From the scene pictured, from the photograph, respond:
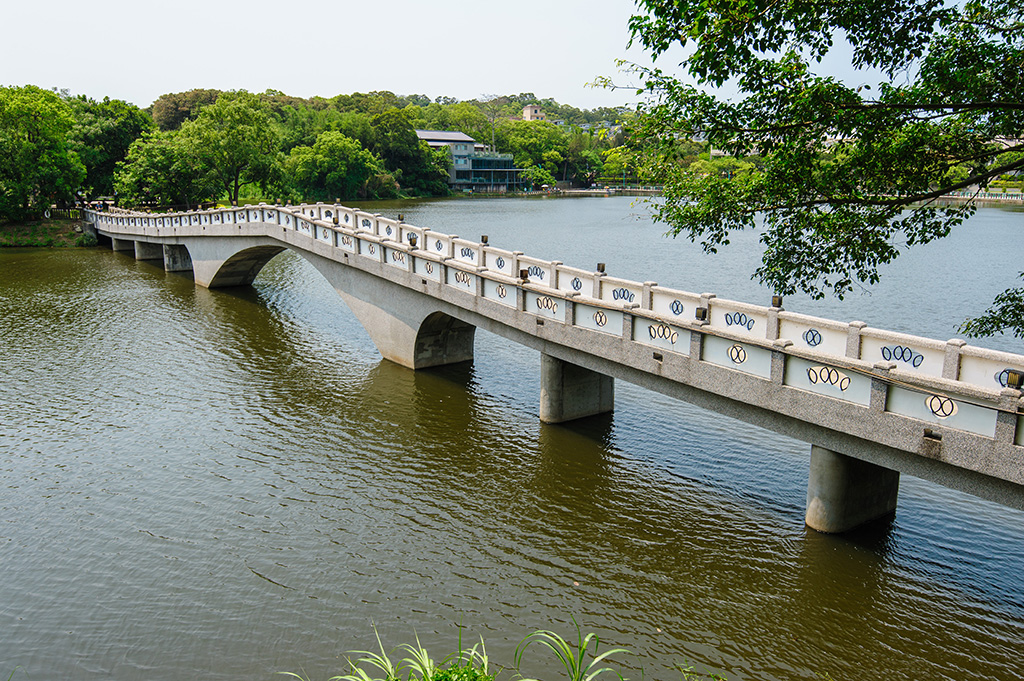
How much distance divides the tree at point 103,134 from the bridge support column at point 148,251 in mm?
19055

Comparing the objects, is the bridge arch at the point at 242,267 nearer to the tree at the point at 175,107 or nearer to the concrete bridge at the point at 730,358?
the concrete bridge at the point at 730,358

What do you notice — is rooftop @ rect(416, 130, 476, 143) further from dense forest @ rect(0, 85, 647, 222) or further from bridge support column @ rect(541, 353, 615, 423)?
bridge support column @ rect(541, 353, 615, 423)

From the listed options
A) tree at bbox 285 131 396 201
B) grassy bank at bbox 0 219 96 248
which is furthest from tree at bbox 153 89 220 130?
grassy bank at bbox 0 219 96 248

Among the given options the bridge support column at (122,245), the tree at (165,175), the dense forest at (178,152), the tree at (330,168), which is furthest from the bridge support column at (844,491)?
the tree at (330,168)

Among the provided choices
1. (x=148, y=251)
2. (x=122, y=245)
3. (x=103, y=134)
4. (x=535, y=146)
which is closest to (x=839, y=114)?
(x=148, y=251)

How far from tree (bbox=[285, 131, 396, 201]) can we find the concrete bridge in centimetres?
7148

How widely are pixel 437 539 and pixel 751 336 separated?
6729 mm

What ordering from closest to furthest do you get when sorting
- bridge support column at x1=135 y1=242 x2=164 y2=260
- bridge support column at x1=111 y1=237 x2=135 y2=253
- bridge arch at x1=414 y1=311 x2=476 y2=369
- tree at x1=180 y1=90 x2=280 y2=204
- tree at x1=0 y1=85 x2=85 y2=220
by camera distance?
bridge arch at x1=414 y1=311 x2=476 y2=369 < bridge support column at x1=135 y1=242 x2=164 y2=260 < tree at x1=0 y1=85 x2=85 y2=220 < bridge support column at x1=111 y1=237 x2=135 y2=253 < tree at x1=180 y1=90 x2=280 y2=204

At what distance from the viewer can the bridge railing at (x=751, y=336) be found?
10.5m

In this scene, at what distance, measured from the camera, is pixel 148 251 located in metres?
48.4

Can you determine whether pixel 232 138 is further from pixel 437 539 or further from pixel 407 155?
pixel 407 155

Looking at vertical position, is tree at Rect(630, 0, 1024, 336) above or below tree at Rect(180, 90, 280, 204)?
below

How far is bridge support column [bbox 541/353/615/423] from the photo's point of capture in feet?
60.7

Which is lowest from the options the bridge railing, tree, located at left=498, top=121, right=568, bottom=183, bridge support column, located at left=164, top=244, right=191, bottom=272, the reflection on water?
the reflection on water
